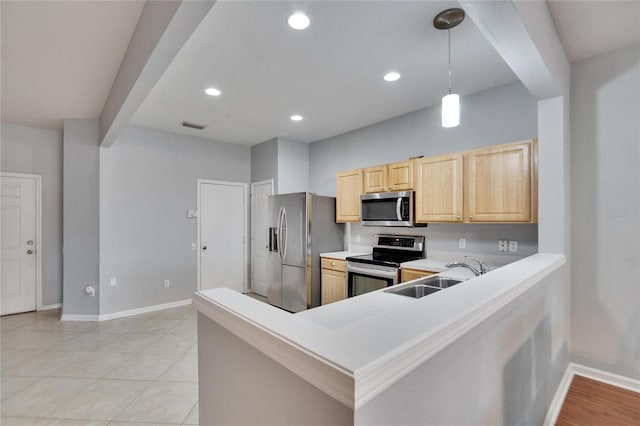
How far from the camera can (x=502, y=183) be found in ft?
8.68

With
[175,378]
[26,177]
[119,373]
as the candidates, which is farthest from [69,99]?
[175,378]

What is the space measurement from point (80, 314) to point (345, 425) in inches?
188

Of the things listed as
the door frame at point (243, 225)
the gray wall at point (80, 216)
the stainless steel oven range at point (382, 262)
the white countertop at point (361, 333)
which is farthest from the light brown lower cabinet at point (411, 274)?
the gray wall at point (80, 216)

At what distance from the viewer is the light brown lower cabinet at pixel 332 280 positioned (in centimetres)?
382

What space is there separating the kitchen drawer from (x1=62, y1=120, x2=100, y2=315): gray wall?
9.95 feet

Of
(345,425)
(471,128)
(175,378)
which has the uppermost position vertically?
(471,128)

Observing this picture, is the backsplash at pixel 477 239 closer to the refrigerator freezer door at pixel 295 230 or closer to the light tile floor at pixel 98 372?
the refrigerator freezer door at pixel 295 230

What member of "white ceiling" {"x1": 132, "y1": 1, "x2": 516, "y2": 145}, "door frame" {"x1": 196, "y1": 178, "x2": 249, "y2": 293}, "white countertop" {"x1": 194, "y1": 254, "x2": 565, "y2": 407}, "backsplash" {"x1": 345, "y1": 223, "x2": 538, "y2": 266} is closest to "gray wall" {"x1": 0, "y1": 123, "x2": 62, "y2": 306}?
"white ceiling" {"x1": 132, "y1": 1, "x2": 516, "y2": 145}

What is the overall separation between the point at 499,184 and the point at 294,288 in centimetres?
284

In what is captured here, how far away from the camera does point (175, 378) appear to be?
99.3 inches

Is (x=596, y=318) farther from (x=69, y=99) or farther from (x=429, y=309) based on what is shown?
(x=69, y=99)

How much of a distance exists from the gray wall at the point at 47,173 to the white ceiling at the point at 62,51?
0.65 meters

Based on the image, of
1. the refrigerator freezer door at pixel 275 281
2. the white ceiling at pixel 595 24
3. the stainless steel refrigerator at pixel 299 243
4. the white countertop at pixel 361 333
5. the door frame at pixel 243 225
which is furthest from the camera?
the door frame at pixel 243 225

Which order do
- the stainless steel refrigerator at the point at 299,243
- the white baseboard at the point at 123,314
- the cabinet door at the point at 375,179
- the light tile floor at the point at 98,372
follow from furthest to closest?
1. the stainless steel refrigerator at the point at 299,243
2. the white baseboard at the point at 123,314
3. the cabinet door at the point at 375,179
4. the light tile floor at the point at 98,372
